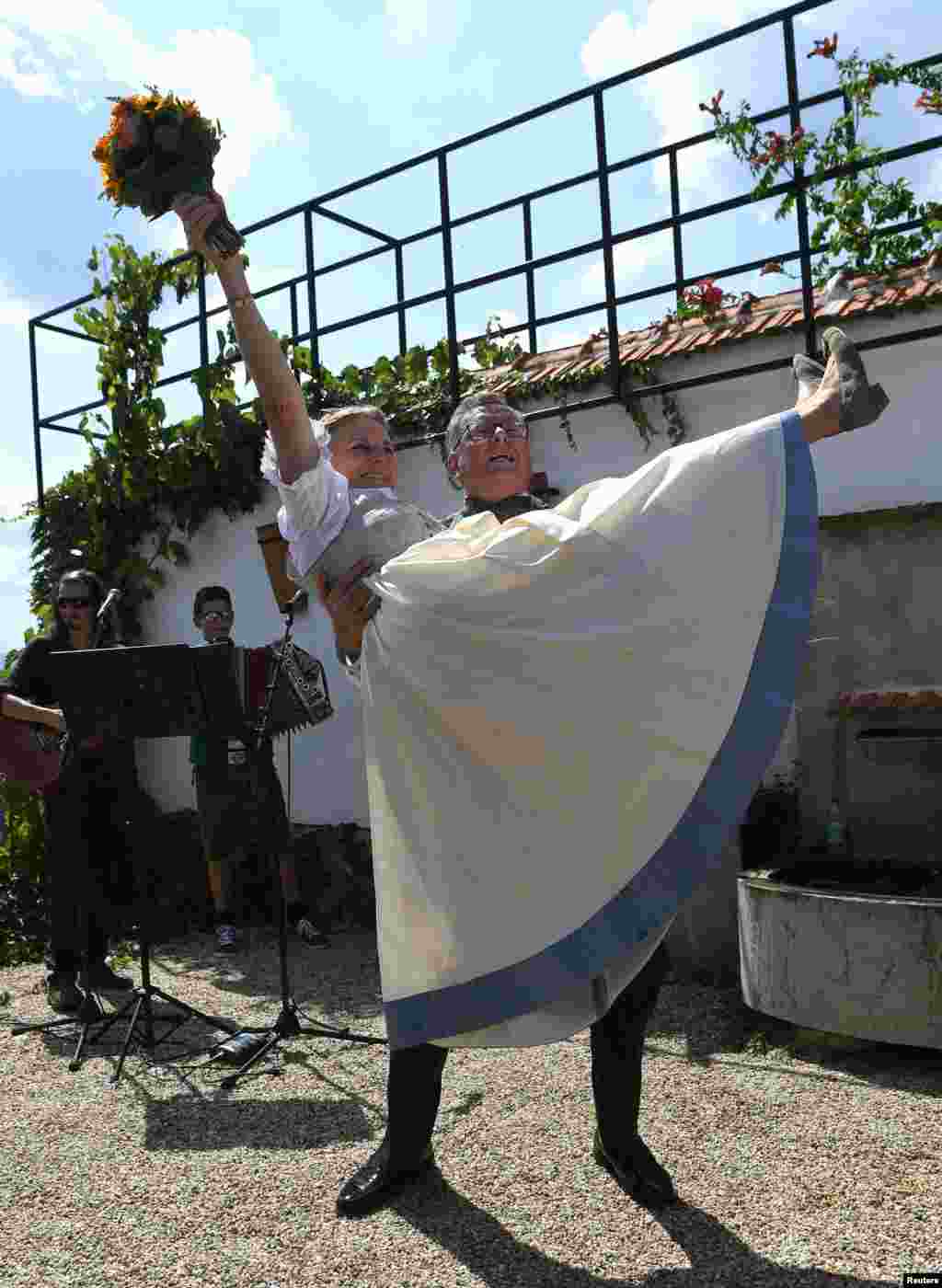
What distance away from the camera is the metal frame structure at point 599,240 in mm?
5484

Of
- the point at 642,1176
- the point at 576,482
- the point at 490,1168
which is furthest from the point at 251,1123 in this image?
the point at 576,482

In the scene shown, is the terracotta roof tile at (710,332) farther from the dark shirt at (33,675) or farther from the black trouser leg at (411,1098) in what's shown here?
the black trouser leg at (411,1098)

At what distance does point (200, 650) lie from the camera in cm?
457

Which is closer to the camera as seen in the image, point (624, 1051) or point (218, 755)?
point (624, 1051)

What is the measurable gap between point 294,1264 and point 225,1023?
102 inches

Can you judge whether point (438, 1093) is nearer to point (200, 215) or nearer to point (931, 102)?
point (200, 215)

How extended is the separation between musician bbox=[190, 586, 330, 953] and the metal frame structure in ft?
5.36

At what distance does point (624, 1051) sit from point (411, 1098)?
21.7 inches

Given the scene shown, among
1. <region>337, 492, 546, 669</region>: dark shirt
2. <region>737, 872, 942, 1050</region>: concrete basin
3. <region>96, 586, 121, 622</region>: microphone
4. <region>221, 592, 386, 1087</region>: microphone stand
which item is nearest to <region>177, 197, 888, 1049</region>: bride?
<region>337, 492, 546, 669</region>: dark shirt

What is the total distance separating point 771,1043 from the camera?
4402 mm

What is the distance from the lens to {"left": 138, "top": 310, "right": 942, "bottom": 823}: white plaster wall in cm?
519

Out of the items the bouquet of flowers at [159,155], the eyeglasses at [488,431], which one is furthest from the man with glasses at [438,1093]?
the bouquet of flowers at [159,155]

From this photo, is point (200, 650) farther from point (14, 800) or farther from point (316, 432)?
point (14, 800)

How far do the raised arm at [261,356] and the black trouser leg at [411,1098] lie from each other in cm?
148
